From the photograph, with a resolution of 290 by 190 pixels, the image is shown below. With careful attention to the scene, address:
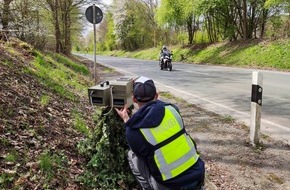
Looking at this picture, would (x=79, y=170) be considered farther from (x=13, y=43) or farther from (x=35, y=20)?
(x=35, y=20)

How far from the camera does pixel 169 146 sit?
2.65 meters

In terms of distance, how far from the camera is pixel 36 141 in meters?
3.81

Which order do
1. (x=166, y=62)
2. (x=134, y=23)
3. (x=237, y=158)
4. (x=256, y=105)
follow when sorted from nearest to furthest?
(x=237, y=158)
(x=256, y=105)
(x=166, y=62)
(x=134, y=23)

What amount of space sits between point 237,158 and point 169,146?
8.41 feet

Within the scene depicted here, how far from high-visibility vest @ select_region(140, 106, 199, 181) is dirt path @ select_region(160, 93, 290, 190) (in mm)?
1446

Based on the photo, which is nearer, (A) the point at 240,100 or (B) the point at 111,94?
(B) the point at 111,94

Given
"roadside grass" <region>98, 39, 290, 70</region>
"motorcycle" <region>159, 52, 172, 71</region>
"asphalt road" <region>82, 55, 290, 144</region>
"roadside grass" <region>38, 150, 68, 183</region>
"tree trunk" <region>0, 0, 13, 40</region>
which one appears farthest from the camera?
"roadside grass" <region>98, 39, 290, 70</region>

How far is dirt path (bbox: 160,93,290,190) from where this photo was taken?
4.11 meters

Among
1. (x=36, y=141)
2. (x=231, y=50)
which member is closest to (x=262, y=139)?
(x=36, y=141)

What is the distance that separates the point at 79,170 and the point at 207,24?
39.2 metres

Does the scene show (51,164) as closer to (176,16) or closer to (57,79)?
(57,79)

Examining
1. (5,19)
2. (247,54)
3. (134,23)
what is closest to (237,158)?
(5,19)

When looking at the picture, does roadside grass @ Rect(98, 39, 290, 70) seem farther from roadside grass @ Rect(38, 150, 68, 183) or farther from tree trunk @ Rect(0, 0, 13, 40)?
roadside grass @ Rect(38, 150, 68, 183)

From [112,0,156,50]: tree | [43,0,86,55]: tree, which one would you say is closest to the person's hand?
[43,0,86,55]: tree
